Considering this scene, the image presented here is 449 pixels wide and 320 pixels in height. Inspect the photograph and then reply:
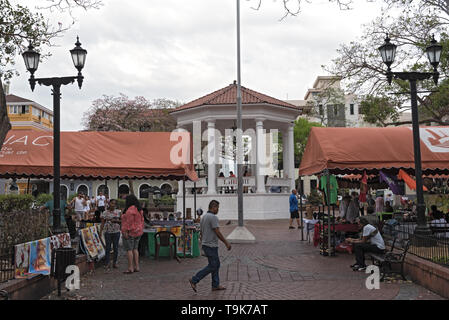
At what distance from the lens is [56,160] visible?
392 inches

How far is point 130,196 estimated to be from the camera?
32.6 feet

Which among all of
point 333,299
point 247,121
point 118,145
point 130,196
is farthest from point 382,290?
point 247,121

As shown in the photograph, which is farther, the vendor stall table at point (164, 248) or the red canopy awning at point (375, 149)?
the vendor stall table at point (164, 248)

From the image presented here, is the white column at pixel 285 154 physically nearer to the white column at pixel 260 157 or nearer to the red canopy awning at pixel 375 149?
the white column at pixel 260 157

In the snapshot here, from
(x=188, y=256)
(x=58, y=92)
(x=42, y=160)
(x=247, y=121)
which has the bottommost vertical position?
(x=188, y=256)

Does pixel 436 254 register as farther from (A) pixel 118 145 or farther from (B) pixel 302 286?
(A) pixel 118 145

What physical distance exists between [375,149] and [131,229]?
6730 mm

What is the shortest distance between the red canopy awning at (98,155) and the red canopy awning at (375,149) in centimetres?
390

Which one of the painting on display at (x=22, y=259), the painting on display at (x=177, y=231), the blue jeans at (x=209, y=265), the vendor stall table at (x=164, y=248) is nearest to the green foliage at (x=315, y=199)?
the vendor stall table at (x=164, y=248)

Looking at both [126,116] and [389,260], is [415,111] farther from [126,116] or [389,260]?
[126,116]

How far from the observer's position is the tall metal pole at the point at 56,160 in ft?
31.5

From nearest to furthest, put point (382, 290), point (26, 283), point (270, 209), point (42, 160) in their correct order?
point (26, 283)
point (382, 290)
point (42, 160)
point (270, 209)

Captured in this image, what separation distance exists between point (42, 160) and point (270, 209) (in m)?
16.7

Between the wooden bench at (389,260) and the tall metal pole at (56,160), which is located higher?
the tall metal pole at (56,160)
